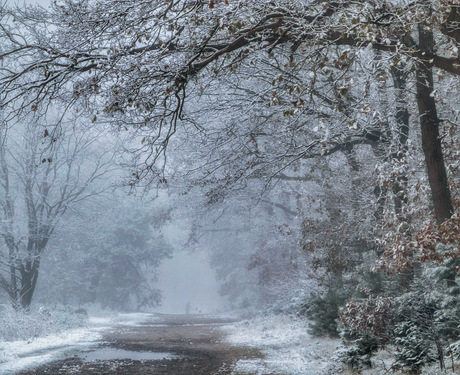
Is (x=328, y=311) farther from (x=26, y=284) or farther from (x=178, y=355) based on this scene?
(x=26, y=284)

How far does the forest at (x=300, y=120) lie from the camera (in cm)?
693

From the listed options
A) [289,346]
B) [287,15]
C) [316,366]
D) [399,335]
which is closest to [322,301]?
[289,346]

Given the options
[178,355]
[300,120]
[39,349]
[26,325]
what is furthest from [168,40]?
[26,325]

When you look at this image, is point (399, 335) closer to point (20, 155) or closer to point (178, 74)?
point (178, 74)

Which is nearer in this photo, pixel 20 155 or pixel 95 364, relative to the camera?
pixel 95 364

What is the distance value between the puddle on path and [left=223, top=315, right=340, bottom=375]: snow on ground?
2.60m

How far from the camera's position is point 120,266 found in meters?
40.1

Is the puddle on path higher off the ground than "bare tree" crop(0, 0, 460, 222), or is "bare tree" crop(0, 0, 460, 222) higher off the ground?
"bare tree" crop(0, 0, 460, 222)

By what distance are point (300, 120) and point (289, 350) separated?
6.24 metres

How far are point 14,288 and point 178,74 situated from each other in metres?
18.3

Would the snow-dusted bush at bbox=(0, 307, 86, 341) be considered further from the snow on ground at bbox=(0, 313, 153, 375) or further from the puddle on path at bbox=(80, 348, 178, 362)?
the puddle on path at bbox=(80, 348, 178, 362)

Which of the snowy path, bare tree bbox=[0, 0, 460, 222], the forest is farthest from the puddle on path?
bare tree bbox=[0, 0, 460, 222]

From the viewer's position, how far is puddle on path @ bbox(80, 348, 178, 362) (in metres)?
12.7

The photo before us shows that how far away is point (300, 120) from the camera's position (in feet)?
41.7
